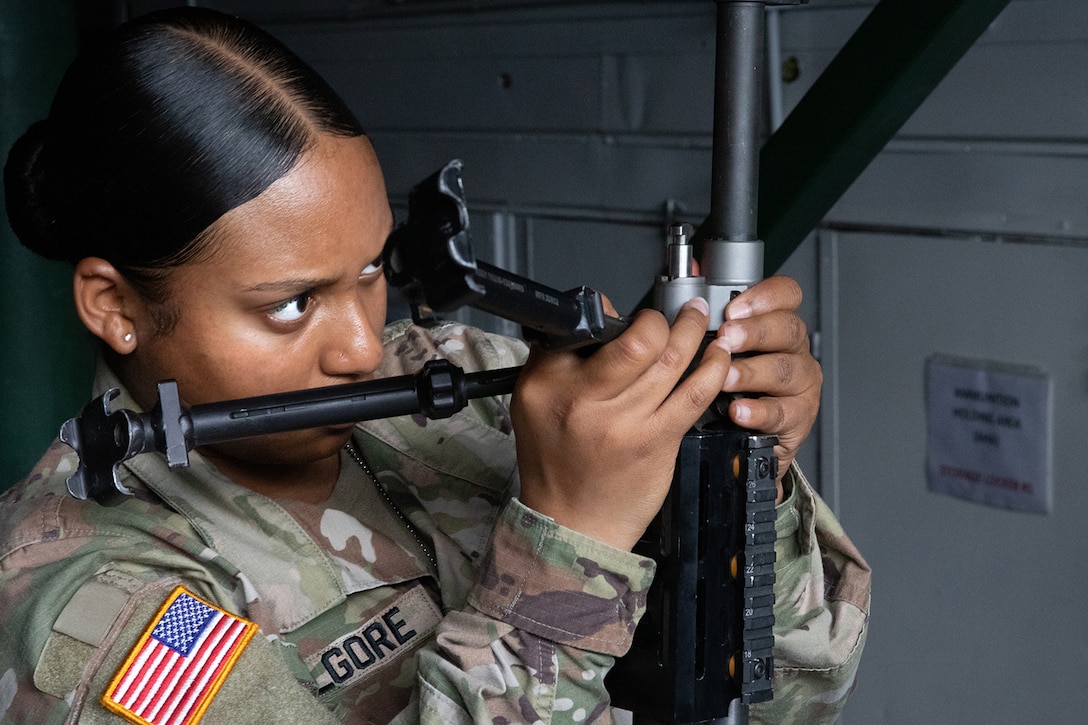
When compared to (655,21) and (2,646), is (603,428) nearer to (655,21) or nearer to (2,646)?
(2,646)

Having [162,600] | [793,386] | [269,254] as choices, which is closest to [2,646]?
[162,600]

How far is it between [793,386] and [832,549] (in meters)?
0.24

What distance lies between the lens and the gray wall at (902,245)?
1729mm

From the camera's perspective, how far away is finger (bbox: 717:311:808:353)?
0.94m

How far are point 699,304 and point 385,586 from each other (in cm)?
38

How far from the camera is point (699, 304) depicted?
3.05ft

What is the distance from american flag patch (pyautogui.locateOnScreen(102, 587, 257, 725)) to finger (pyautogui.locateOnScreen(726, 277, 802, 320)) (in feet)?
1.35

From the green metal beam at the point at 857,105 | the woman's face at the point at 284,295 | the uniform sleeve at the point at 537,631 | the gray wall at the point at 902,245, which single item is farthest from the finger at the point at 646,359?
the gray wall at the point at 902,245

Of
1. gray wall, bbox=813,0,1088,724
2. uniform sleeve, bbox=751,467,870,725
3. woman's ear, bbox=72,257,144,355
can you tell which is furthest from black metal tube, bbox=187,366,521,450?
gray wall, bbox=813,0,1088,724

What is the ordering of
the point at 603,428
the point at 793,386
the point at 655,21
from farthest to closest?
the point at 655,21 < the point at 793,386 < the point at 603,428

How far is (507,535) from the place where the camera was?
93 cm

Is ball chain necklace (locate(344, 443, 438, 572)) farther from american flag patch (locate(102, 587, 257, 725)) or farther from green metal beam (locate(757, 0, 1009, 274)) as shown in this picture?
green metal beam (locate(757, 0, 1009, 274))

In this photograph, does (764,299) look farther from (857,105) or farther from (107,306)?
(107,306)

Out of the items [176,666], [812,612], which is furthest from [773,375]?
[176,666]
